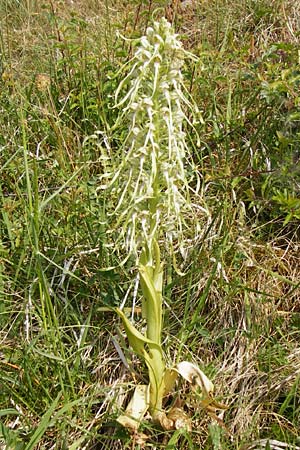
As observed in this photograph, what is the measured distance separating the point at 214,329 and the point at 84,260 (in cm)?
61

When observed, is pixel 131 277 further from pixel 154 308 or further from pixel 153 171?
pixel 153 171

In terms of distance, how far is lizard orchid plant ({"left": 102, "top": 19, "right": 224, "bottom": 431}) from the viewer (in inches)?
57.8

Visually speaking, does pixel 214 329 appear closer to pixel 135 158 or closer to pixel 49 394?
pixel 49 394

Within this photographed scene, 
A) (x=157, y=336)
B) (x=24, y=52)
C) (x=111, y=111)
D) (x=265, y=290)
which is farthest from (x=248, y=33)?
(x=157, y=336)

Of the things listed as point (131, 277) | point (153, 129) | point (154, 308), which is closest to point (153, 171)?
point (153, 129)

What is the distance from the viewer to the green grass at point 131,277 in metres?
1.95

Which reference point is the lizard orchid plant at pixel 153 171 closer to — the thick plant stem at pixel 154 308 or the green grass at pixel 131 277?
the thick plant stem at pixel 154 308

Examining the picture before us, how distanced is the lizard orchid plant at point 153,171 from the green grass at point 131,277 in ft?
0.39

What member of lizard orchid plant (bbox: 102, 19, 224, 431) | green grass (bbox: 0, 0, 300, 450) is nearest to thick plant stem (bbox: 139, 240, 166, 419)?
lizard orchid plant (bbox: 102, 19, 224, 431)

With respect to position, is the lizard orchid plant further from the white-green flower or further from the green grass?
the green grass

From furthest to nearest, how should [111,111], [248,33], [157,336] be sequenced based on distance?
1. [248,33]
2. [111,111]
3. [157,336]

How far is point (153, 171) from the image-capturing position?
1.50 metres

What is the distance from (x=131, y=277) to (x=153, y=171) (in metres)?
0.95

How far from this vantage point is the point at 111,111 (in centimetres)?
291
